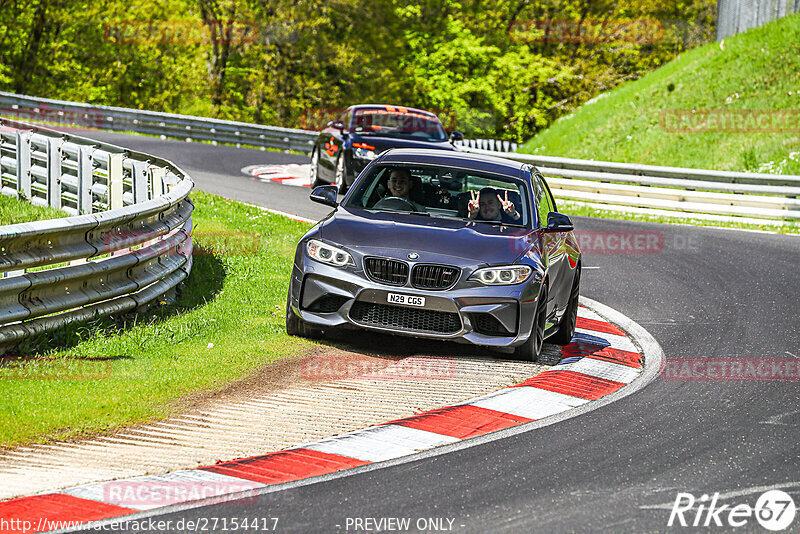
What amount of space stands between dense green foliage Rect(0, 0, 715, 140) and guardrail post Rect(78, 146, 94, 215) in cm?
3224

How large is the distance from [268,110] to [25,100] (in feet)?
51.1

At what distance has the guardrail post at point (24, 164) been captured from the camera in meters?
16.6

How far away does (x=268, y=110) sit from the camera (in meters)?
51.6

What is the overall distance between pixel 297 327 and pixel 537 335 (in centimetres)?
189

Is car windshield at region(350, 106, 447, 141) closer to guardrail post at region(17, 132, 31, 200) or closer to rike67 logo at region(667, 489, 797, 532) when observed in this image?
guardrail post at region(17, 132, 31, 200)

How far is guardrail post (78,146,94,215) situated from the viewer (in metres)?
15.0

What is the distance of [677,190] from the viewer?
2181 centimetres

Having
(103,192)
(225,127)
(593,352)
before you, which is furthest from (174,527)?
(225,127)

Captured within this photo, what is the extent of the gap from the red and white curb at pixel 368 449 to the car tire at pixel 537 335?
21 cm

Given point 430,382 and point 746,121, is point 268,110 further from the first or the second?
point 430,382

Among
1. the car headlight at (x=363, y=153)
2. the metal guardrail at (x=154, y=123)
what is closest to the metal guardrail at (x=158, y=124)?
the metal guardrail at (x=154, y=123)

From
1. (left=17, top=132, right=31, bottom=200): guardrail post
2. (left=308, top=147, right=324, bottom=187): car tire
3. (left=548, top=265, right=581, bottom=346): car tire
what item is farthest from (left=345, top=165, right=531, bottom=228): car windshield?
(left=308, top=147, right=324, bottom=187): car tire

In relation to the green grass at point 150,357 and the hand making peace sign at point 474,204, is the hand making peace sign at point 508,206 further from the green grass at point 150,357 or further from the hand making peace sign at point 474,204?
the green grass at point 150,357

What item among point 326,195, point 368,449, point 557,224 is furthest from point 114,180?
point 368,449
